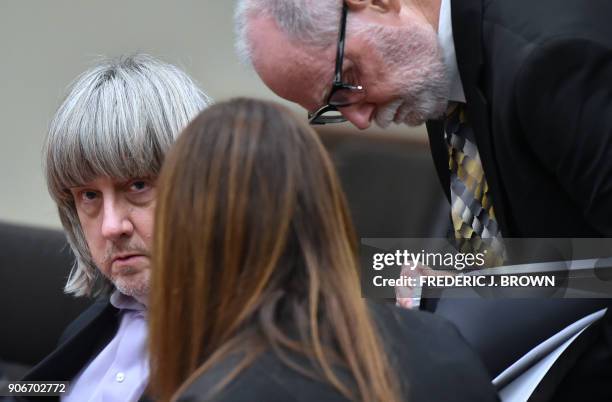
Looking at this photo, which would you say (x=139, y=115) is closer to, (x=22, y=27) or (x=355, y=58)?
(x=355, y=58)

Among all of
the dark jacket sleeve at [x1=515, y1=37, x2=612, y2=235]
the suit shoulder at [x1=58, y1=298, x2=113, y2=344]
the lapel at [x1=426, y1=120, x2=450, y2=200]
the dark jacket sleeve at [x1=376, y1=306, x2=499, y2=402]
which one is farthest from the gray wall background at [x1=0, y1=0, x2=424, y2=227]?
the dark jacket sleeve at [x1=376, y1=306, x2=499, y2=402]

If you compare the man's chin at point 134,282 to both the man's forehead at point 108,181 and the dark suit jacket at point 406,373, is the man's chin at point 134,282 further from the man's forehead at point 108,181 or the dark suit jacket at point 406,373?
the dark suit jacket at point 406,373

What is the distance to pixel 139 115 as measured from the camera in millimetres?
2734

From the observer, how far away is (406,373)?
1.80 metres

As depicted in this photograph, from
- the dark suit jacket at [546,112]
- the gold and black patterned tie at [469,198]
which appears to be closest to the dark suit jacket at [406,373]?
the dark suit jacket at [546,112]

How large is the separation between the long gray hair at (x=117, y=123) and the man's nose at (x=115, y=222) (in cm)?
8

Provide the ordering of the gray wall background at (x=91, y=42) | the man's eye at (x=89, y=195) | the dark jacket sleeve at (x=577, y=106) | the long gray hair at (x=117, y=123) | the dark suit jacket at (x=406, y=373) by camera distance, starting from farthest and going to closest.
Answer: the gray wall background at (x=91, y=42)
the man's eye at (x=89, y=195)
the long gray hair at (x=117, y=123)
the dark jacket sleeve at (x=577, y=106)
the dark suit jacket at (x=406, y=373)

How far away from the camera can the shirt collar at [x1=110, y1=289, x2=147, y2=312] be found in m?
2.92

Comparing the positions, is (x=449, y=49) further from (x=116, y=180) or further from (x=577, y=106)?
(x=116, y=180)

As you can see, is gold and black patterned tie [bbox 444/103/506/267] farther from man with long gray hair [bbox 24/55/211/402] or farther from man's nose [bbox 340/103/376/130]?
man with long gray hair [bbox 24/55/211/402]

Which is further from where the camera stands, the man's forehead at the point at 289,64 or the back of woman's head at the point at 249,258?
the man's forehead at the point at 289,64

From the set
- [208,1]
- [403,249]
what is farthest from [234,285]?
[208,1]

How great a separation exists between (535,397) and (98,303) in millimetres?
1221

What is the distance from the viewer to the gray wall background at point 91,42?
5047 millimetres
